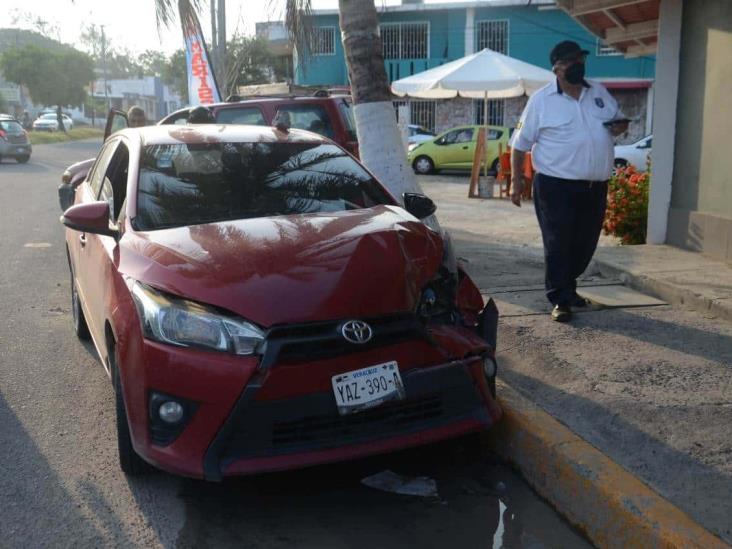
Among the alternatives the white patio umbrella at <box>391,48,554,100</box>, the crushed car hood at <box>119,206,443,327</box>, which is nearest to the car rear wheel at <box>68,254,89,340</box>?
the crushed car hood at <box>119,206,443,327</box>

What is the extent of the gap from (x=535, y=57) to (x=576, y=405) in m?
30.9

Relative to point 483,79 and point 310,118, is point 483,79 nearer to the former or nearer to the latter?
point 483,79

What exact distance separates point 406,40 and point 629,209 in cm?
2726

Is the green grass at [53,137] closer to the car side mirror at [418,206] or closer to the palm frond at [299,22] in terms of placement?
the palm frond at [299,22]

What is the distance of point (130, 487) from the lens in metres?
3.84

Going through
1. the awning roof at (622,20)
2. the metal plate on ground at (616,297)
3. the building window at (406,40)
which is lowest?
the metal plate on ground at (616,297)

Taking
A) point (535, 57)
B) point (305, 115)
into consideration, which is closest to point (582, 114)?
point (305, 115)

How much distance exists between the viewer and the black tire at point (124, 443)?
373 centimetres

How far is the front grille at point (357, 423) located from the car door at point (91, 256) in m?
1.43

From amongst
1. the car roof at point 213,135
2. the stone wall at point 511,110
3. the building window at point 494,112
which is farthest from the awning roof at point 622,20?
the building window at point 494,112

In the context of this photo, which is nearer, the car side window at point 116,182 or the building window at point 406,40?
the car side window at point 116,182

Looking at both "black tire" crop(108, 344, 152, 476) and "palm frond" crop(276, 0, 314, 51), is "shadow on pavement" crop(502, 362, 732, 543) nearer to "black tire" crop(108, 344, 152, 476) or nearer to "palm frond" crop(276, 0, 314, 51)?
"black tire" crop(108, 344, 152, 476)

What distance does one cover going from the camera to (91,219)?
4.31m

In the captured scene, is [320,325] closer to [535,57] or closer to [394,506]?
[394,506]
